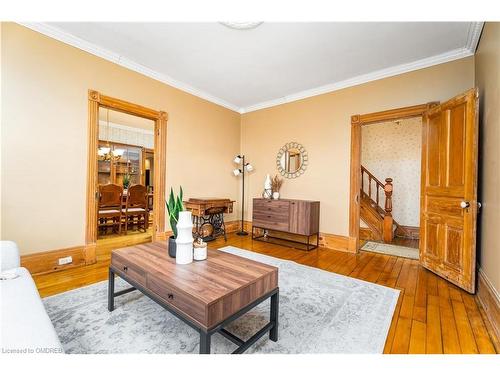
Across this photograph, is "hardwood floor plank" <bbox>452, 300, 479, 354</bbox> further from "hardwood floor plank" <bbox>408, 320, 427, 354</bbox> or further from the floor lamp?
the floor lamp

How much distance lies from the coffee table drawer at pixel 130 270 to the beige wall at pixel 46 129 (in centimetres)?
153

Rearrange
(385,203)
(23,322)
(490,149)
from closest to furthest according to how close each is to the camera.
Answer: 1. (23,322)
2. (490,149)
3. (385,203)

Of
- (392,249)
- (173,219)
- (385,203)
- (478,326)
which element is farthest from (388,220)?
(173,219)

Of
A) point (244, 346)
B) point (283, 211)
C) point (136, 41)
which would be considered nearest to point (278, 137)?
point (283, 211)

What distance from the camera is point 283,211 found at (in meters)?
3.99

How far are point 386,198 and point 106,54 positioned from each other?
5.31 metres

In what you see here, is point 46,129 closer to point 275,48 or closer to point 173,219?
point 173,219

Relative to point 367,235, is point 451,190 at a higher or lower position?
higher

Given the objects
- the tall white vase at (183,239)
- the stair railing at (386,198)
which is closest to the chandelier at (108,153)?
the tall white vase at (183,239)

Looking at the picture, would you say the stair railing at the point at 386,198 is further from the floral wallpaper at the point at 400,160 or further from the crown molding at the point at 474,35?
the crown molding at the point at 474,35

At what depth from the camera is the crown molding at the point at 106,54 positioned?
2590 millimetres

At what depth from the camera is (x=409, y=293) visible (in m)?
2.30

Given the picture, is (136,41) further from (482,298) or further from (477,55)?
(482,298)

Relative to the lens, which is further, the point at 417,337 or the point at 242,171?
the point at 242,171
